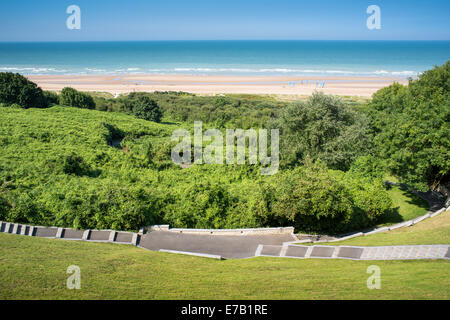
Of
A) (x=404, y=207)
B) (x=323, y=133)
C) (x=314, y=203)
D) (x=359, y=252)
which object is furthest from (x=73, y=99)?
(x=359, y=252)

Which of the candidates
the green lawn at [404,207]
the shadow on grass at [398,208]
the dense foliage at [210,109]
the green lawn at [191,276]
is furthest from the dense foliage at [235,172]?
the dense foliage at [210,109]

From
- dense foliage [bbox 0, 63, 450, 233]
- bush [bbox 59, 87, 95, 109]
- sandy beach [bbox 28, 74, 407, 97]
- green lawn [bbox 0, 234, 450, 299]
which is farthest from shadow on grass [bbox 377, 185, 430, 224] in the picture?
sandy beach [bbox 28, 74, 407, 97]

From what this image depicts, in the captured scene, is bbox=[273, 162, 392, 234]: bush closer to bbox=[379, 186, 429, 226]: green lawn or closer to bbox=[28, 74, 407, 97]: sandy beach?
bbox=[379, 186, 429, 226]: green lawn

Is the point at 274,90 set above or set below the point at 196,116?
above

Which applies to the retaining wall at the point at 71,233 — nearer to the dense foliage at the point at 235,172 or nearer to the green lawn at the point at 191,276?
the dense foliage at the point at 235,172

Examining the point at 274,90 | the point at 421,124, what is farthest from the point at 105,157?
the point at 274,90
